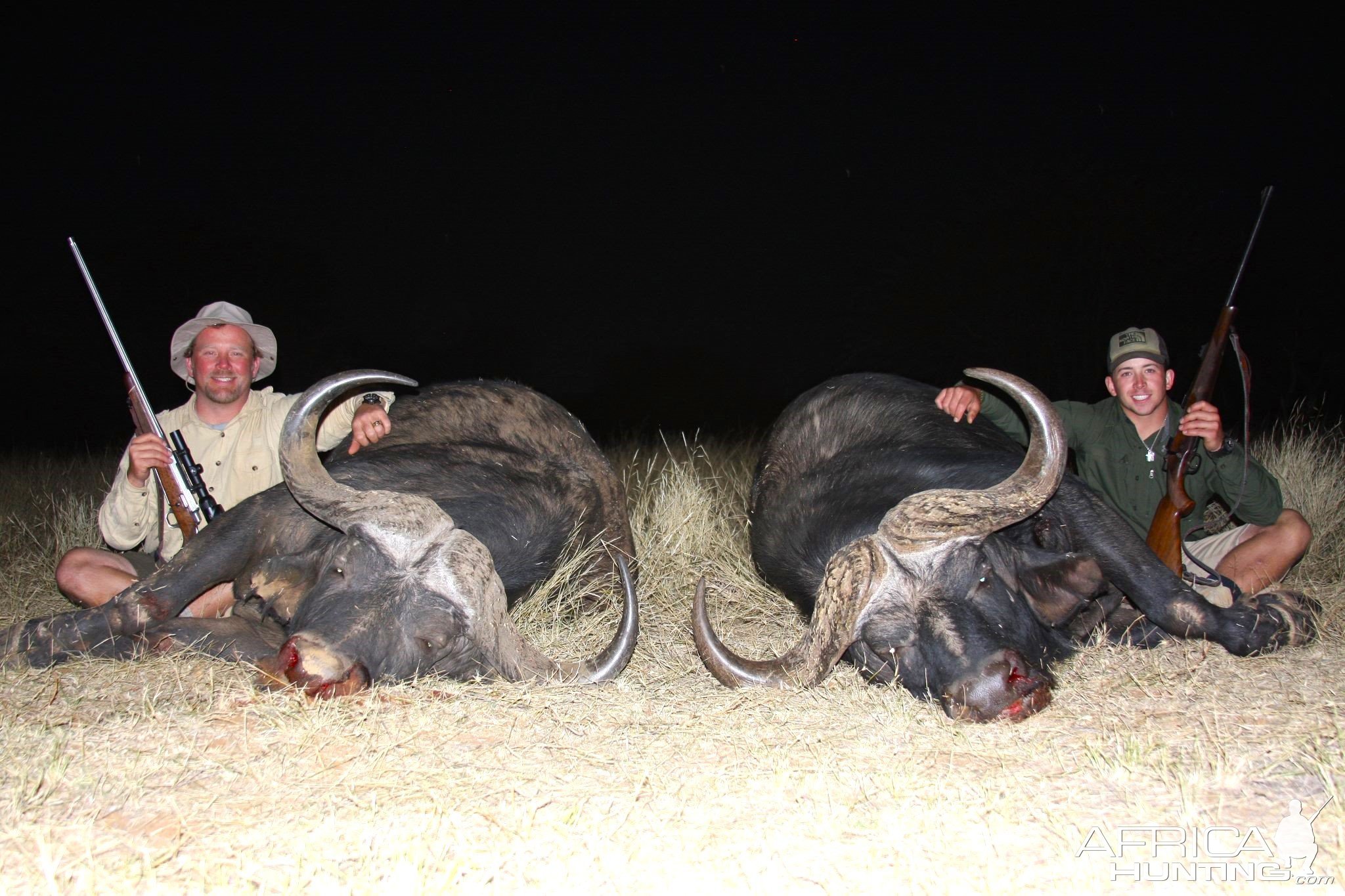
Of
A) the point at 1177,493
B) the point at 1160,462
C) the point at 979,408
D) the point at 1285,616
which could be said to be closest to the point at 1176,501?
the point at 1177,493

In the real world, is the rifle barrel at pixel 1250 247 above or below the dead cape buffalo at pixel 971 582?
above

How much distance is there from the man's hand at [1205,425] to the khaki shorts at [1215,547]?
1.79 feet

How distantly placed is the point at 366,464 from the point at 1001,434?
3047 millimetres

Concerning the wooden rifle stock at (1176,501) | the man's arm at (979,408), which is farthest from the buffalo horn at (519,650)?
the wooden rifle stock at (1176,501)

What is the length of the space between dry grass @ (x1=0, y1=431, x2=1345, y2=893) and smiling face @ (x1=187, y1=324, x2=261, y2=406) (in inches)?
57.1

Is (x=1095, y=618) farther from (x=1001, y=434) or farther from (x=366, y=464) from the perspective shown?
(x=366, y=464)

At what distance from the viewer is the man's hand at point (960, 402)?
4395mm

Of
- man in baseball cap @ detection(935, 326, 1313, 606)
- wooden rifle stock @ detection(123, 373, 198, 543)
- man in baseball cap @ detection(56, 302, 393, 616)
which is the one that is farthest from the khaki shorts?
wooden rifle stock @ detection(123, 373, 198, 543)

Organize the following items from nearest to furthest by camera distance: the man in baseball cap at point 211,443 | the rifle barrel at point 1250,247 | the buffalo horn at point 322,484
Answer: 1. the buffalo horn at point 322,484
2. the man in baseball cap at point 211,443
3. the rifle barrel at point 1250,247

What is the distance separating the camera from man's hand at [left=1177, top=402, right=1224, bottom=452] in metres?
4.02

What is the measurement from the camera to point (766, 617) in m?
4.69

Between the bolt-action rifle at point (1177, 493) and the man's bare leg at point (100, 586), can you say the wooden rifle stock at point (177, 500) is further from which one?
the bolt-action rifle at point (1177, 493)

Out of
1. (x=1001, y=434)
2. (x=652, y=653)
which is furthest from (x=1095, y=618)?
(x=652, y=653)

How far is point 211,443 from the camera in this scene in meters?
4.48
